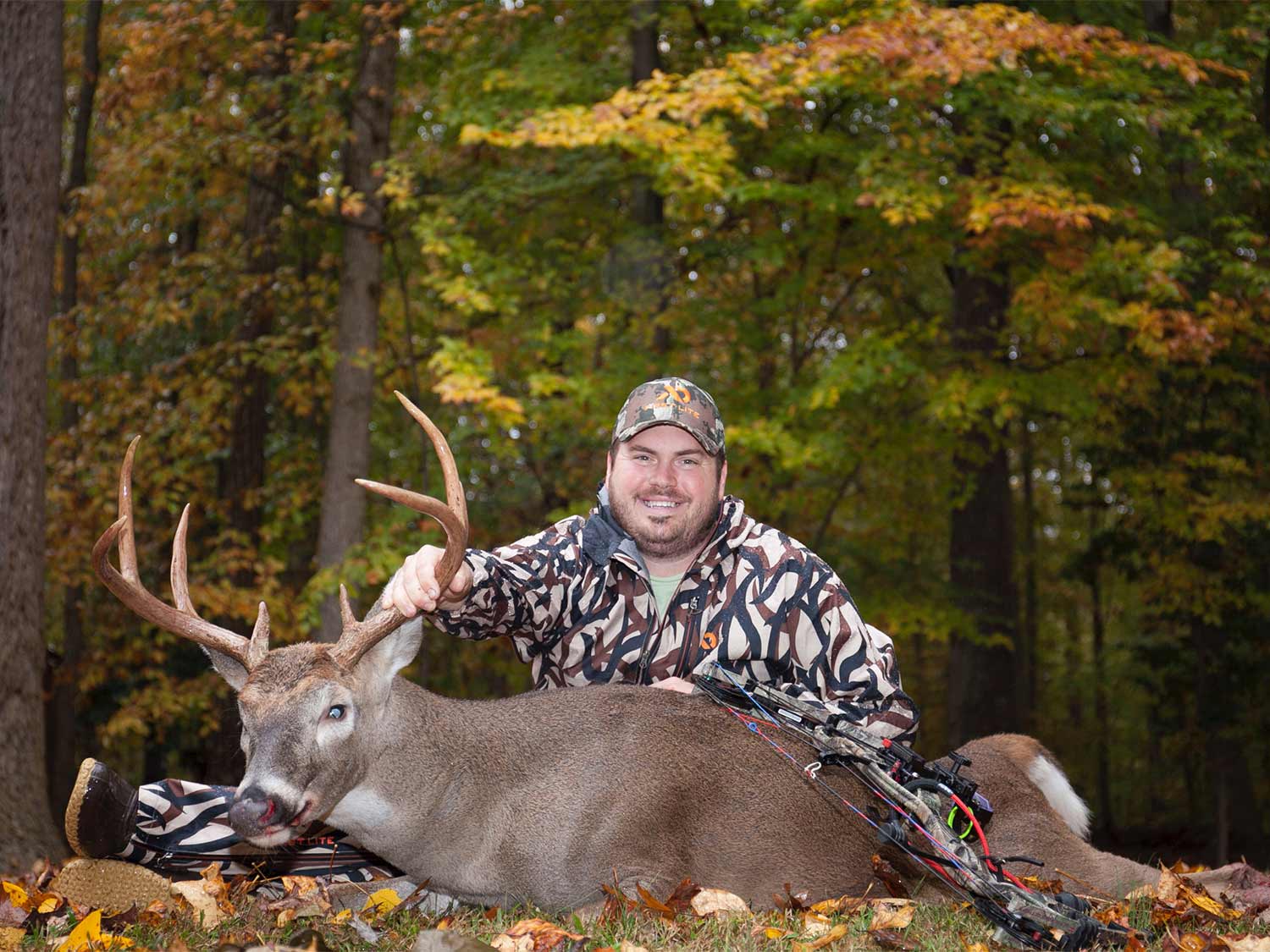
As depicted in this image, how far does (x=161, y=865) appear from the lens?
4.46 metres

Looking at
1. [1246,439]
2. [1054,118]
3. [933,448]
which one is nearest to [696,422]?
[1054,118]

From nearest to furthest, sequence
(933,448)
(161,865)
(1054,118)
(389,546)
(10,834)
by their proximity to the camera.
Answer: (161,865)
(10,834)
(1054,118)
(389,546)
(933,448)

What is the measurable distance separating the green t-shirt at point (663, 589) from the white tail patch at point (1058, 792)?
151 centimetres

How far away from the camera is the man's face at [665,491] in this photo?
199 inches

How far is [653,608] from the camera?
4.97 metres

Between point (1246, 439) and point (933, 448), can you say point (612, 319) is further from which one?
point (1246, 439)

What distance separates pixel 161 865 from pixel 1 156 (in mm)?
4097

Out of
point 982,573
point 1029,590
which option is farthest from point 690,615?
point 1029,590

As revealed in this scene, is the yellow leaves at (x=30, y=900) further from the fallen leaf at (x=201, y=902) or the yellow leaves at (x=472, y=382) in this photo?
the yellow leaves at (x=472, y=382)

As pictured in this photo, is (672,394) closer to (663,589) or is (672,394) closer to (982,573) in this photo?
(663,589)

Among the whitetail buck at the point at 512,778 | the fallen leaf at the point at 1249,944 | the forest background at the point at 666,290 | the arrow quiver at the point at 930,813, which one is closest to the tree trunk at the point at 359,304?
the forest background at the point at 666,290

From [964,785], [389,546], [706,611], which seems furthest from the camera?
[389,546]

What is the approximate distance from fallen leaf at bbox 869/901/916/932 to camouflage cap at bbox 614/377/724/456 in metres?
1.90

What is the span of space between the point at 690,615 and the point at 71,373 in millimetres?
10971
